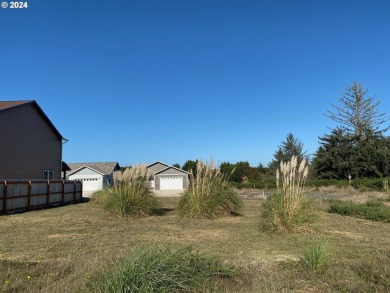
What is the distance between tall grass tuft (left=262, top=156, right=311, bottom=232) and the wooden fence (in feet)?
36.7

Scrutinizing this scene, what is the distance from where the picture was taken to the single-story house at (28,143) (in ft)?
66.5

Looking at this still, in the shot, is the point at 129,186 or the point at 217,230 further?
the point at 129,186

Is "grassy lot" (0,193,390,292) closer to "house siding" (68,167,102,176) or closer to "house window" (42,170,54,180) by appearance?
"house window" (42,170,54,180)

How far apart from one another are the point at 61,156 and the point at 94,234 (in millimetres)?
20113

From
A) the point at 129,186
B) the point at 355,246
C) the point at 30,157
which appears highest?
the point at 30,157

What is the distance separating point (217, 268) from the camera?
456 cm

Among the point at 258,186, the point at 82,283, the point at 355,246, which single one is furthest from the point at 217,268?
the point at 258,186

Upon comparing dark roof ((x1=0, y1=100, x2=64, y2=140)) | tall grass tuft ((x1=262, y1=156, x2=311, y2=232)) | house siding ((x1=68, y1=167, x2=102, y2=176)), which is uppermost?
dark roof ((x1=0, y1=100, x2=64, y2=140))

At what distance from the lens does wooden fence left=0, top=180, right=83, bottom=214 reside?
1529 centimetres

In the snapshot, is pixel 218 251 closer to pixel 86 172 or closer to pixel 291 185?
pixel 291 185

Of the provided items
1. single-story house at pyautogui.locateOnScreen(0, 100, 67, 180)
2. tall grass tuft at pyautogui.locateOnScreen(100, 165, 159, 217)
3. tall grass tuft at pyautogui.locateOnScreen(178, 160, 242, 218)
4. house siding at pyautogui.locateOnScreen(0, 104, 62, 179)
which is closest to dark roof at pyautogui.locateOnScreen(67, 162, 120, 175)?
single-story house at pyautogui.locateOnScreen(0, 100, 67, 180)

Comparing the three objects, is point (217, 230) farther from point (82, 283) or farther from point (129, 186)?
point (82, 283)

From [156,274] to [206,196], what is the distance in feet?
27.5

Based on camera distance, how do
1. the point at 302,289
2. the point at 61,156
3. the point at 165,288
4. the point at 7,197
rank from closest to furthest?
the point at 165,288, the point at 302,289, the point at 7,197, the point at 61,156
